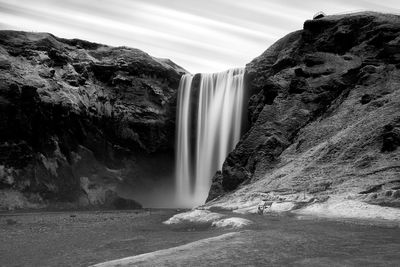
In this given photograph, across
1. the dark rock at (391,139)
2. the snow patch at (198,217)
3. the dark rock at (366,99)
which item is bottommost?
the snow patch at (198,217)

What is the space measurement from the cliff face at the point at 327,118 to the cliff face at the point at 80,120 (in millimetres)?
20750

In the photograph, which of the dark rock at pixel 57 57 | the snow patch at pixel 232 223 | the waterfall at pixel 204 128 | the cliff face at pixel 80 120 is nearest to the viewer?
the snow patch at pixel 232 223

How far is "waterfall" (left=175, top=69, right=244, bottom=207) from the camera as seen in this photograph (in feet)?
234

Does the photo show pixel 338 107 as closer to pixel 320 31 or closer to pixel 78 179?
pixel 320 31

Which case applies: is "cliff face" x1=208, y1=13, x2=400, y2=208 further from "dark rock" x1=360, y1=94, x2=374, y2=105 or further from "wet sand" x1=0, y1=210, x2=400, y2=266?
"wet sand" x1=0, y1=210, x2=400, y2=266

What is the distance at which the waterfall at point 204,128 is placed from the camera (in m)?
71.4

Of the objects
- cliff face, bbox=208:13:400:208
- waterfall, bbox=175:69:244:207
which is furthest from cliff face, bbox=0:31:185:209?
cliff face, bbox=208:13:400:208

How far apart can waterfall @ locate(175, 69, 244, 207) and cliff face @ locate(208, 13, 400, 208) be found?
427cm

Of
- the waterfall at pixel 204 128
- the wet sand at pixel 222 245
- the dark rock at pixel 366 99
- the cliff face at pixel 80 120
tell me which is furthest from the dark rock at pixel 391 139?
the cliff face at pixel 80 120

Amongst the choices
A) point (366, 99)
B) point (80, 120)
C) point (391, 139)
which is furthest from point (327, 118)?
point (80, 120)

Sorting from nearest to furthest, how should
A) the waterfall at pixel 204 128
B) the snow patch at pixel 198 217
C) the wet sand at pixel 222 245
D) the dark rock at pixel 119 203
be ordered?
the wet sand at pixel 222 245, the snow patch at pixel 198 217, the dark rock at pixel 119 203, the waterfall at pixel 204 128

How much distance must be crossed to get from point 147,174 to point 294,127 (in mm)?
36715

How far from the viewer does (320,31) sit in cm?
6512

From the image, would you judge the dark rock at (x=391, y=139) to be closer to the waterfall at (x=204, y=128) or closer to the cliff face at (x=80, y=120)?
the waterfall at (x=204, y=128)
